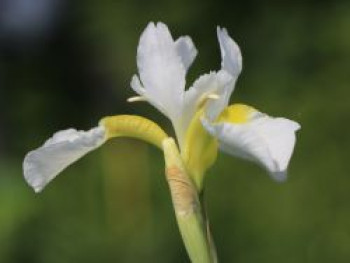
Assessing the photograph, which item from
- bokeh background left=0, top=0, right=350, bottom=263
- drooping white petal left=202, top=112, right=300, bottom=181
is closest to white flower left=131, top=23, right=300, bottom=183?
drooping white petal left=202, top=112, right=300, bottom=181

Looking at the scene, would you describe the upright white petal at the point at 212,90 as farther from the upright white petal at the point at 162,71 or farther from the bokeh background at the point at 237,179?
the bokeh background at the point at 237,179

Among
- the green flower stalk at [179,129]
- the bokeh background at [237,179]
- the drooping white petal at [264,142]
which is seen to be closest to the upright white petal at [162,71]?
the green flower stalk at [179,129]

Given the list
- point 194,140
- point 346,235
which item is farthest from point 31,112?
point 194,140

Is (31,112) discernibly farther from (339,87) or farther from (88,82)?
(339,87)

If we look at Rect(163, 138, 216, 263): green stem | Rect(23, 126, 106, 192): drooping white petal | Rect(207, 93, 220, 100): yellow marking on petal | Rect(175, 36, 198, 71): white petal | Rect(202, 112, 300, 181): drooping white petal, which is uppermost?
Rect(175, 36, 198, 71): white petal

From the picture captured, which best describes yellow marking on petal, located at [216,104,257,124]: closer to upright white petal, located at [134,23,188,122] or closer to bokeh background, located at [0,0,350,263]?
upright white petal, located at [134,23,188,122]

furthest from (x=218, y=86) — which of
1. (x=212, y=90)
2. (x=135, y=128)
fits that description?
(x=135, y=128)
